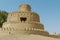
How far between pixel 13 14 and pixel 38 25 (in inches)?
205

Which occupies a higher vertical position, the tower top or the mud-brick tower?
the tower top

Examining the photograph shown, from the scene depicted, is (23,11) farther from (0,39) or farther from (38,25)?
(0,39)

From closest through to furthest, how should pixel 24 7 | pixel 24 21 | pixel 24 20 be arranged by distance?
pixel 24 21 < pixel 24 20 < pixel 24 7

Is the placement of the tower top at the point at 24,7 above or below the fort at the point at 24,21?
above

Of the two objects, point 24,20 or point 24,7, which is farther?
point 24,7

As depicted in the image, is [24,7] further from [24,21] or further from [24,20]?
[24,21]

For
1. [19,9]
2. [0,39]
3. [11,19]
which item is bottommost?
[0,39]

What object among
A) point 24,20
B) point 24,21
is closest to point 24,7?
point 24,20

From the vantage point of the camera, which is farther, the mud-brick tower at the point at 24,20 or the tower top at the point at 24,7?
the tower top at the point at 24,7

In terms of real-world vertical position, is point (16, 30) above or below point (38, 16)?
below

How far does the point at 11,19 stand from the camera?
2592cm

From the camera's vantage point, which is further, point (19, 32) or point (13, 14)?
point (13, 14)

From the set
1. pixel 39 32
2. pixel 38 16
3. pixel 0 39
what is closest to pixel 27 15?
pixel 38 16

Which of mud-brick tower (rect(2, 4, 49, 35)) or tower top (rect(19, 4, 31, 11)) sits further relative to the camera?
tower top (rect(19, 4, 31, 11))
